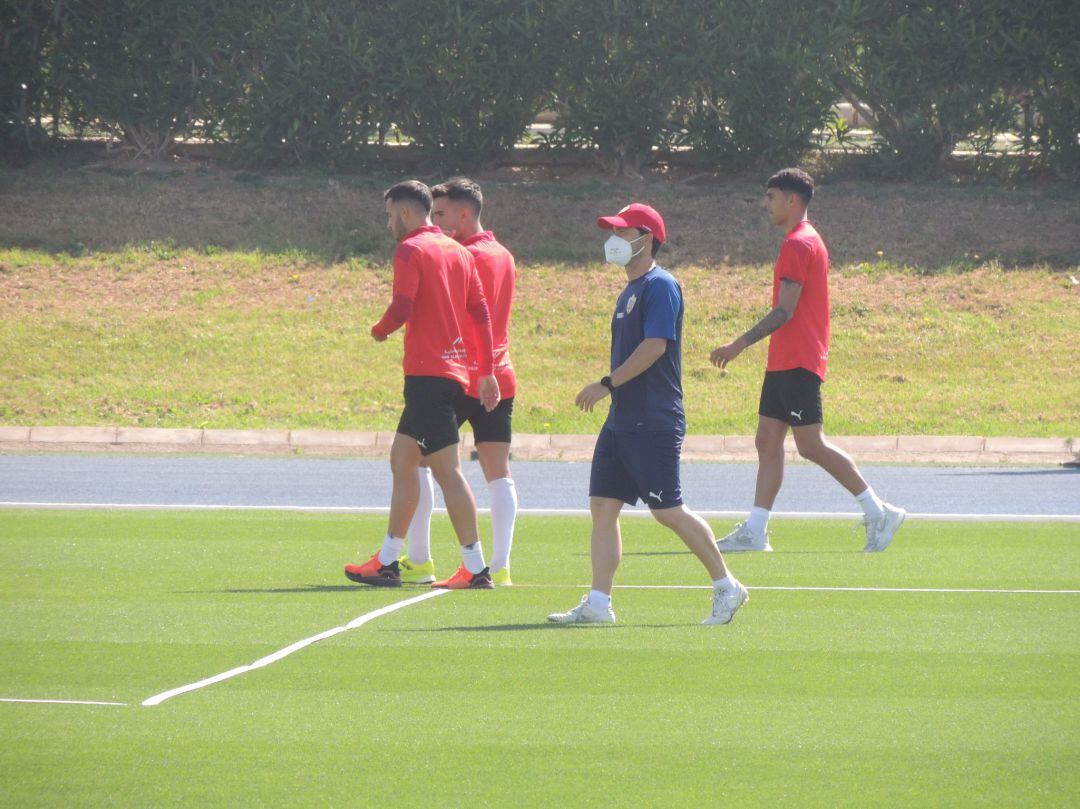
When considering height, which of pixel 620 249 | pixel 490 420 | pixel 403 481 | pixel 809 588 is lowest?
pixel 809 588

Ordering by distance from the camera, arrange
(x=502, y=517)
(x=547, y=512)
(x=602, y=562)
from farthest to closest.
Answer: (x=547, y=512), (x=502, y=517), (x=602, y=562)

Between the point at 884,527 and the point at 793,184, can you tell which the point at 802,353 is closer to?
the point at 793,184

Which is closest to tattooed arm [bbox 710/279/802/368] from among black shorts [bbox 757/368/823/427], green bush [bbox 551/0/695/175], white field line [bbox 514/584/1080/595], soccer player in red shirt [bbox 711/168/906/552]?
soccer player in red shirt [bbox 711/168/906/552]

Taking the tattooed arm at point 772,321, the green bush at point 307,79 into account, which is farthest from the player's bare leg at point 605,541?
the green bush at point 307,79

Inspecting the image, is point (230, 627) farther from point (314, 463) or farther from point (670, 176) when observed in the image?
point (670, 176)

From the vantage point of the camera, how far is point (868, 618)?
766 centimetres

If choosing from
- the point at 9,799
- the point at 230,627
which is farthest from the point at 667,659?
the point at 9,799

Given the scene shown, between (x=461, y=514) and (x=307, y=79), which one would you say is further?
(x=307, y=79)

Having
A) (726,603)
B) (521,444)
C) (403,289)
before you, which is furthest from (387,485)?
(726,603)

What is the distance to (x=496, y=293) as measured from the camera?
350 inches

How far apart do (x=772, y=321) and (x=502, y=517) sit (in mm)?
2007

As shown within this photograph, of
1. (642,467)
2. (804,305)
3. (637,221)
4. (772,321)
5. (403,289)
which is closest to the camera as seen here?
(642,467)

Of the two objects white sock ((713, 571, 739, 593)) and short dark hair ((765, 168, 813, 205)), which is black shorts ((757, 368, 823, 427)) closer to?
short dark hair ((765, 168, 813, 205))

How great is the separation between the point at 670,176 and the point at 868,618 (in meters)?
16.0
